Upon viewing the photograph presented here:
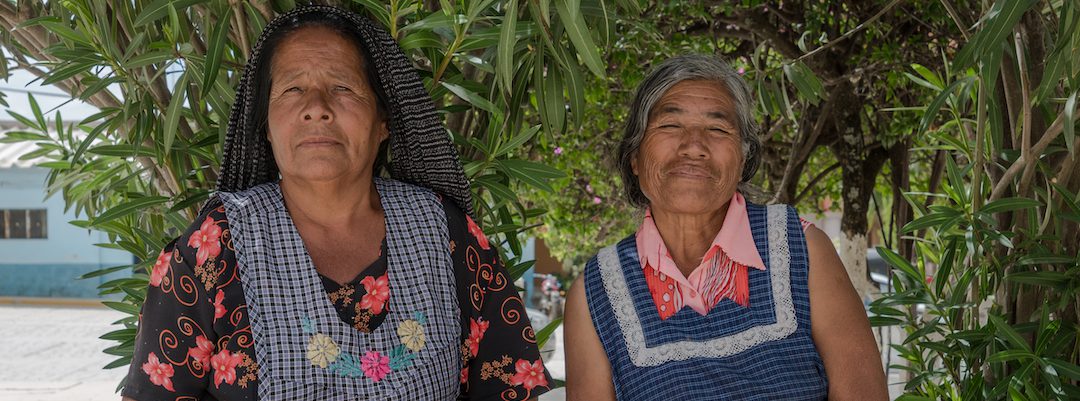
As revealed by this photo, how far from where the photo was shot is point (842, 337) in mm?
1664

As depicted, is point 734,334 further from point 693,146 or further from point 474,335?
point 474,335

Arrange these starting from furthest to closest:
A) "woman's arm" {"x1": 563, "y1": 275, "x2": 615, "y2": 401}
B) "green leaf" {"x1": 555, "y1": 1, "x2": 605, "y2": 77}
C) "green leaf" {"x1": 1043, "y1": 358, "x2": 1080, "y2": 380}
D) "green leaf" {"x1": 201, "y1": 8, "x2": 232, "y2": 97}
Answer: "green leaf" {"x1": 1043, "y1": 358, "x2": 1080, "y2": 380}, "woman's arm" {"x1": 563, "y1": 275, "x2": 615, "y2": 401}, "green leaf" {"x1": 201, "y1": 8, "x2": 232, "y2": 97}, "green leaf" {"x1": 555, "y1": 1, "x2": 605, "y2": 77}

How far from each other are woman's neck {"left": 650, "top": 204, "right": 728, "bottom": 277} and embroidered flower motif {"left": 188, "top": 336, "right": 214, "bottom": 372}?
0.88 m

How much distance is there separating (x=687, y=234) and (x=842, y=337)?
0.35 metres

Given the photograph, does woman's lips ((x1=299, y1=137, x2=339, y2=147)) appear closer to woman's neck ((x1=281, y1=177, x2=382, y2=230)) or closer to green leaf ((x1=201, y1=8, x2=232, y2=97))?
woman's neck ((x1=281, y1=177, x2=382, y2=230))

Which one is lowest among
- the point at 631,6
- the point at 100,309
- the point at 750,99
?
the point at 100,309

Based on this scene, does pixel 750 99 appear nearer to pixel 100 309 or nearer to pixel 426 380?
pixel 426 380

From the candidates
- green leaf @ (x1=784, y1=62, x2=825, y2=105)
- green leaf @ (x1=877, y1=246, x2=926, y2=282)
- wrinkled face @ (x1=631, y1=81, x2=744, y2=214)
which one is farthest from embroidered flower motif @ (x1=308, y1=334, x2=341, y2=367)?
green leaf @ (x1=877, y1=246, x2=926, y2=282)

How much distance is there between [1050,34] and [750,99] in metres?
0.88

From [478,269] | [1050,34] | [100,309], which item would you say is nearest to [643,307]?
[478,269]

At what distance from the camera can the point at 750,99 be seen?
1.81 meters

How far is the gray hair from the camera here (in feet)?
5.76

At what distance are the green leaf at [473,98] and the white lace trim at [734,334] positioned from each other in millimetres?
429

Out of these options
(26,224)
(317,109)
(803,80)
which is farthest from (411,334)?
(26,224)
